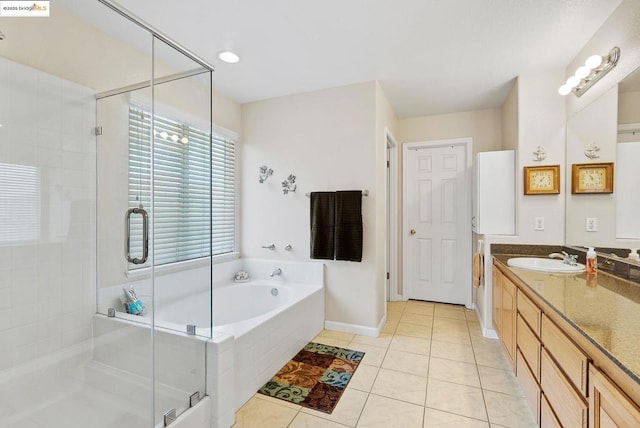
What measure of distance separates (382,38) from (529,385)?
240 centimetres

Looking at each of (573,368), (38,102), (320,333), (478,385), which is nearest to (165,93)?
(38,102)

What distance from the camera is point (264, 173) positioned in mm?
3250

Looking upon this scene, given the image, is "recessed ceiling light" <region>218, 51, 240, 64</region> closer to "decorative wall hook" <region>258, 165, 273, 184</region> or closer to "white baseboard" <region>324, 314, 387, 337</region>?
"decorative wall hook" <region>258, 165, 273, 184</region>

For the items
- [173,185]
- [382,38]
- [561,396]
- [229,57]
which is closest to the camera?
[561,396]

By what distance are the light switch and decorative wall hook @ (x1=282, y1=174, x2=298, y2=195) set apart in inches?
98.2

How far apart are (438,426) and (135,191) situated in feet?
8.03

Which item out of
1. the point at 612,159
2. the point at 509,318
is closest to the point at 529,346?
the point at 509,318

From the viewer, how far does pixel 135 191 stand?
2.05 m

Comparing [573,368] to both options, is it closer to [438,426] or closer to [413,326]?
[438,426]

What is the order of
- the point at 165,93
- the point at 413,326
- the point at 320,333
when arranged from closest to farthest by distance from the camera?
the point at 165,93, the point at 320,333, the point at 413,326

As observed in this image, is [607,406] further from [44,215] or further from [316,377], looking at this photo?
[44,215]

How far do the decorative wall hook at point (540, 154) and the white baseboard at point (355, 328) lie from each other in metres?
2.12

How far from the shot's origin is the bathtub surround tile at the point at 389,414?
1667 millimetres

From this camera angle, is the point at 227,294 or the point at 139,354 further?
the point at 227,294
